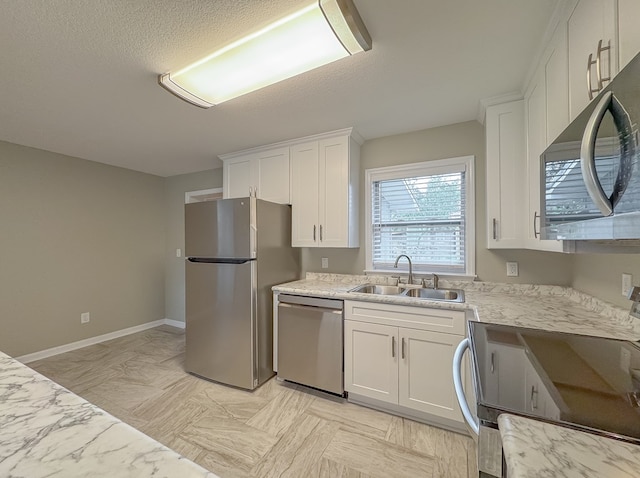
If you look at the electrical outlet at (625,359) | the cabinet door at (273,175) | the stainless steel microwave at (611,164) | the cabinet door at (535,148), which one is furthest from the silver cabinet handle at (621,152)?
the cabinet door at (273,175)

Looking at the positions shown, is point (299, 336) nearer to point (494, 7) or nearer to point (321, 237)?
point (321, 237)

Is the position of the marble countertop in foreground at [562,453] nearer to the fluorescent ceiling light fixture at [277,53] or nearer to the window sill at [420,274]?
the fluorescent ceiling light fixture at [277,53]

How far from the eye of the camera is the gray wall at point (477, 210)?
81.3 inches

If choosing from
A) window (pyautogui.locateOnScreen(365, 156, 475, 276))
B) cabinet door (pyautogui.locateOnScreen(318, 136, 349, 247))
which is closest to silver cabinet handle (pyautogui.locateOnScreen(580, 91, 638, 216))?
window (pyautogui.locateOnScreen(365, 156, 475, 276))

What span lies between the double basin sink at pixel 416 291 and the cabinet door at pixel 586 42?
1392 millimetres

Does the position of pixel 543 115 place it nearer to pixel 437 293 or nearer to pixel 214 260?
pixel 437 293

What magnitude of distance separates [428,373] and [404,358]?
0.18 metres

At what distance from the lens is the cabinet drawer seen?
5.84 feet

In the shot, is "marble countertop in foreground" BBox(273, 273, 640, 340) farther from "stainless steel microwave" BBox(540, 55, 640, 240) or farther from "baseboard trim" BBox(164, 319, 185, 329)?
"baseboard trim" BBox(164, 319, 185, 329)

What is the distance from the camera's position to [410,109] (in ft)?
7.05

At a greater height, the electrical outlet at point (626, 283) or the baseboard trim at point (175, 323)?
the electrical outlet at point (626, 283)

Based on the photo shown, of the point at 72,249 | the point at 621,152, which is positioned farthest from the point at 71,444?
the point at 72,249

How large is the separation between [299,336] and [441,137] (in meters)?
2.22

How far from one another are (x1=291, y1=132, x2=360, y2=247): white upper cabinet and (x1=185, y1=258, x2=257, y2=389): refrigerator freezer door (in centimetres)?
71
